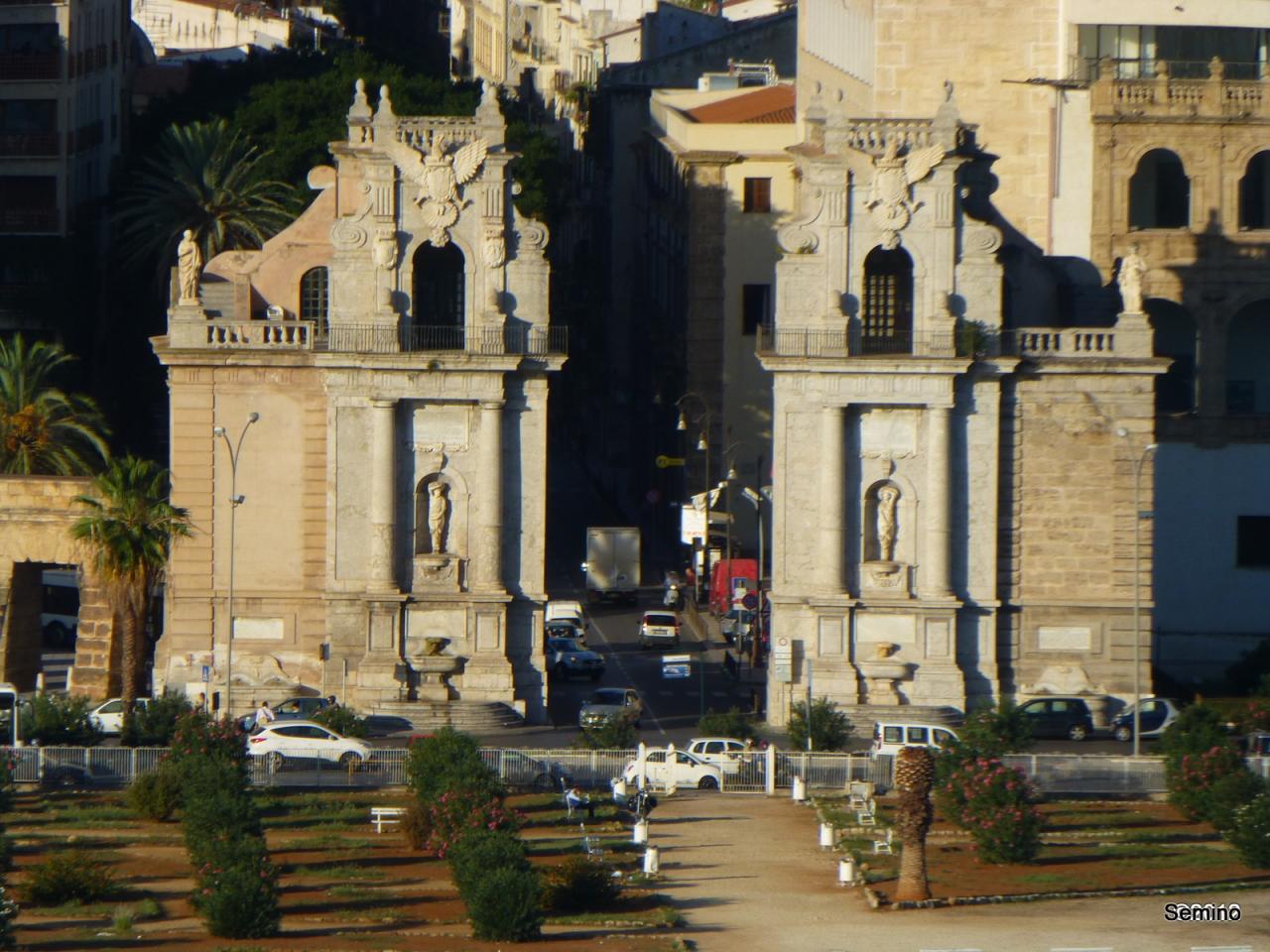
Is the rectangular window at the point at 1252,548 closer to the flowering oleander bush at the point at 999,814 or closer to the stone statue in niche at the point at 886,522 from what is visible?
the stone statue in niche at the point at 886,522

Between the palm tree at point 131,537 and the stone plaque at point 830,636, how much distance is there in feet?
58.0

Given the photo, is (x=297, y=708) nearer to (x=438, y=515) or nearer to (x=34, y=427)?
(x=438, y=515)

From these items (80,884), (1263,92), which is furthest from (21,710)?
(1263,92)

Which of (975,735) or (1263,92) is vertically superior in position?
(1263,92)

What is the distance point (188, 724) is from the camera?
8912 cm

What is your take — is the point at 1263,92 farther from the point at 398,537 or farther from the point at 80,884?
the point at 80,884

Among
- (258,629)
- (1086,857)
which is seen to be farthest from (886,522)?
(1086,857)

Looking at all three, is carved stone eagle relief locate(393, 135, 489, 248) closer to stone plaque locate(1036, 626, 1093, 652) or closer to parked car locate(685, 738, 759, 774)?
parked car locate(685, 738, 759, 774)

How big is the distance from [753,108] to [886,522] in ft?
152

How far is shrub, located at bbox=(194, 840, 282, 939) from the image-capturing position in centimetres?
7469

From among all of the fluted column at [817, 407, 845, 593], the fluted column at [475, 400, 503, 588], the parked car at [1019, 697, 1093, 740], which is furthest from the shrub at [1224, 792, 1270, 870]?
the fluted column at [475, 400, 503, 588]

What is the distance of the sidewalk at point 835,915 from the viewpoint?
75.7 m

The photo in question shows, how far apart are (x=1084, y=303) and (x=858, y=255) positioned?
10.2 meters

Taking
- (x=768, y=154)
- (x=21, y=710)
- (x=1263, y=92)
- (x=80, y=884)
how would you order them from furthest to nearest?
(x=768, y=154), (x=1263, y=92), (x=21, y=710), (x=80, y=884)
